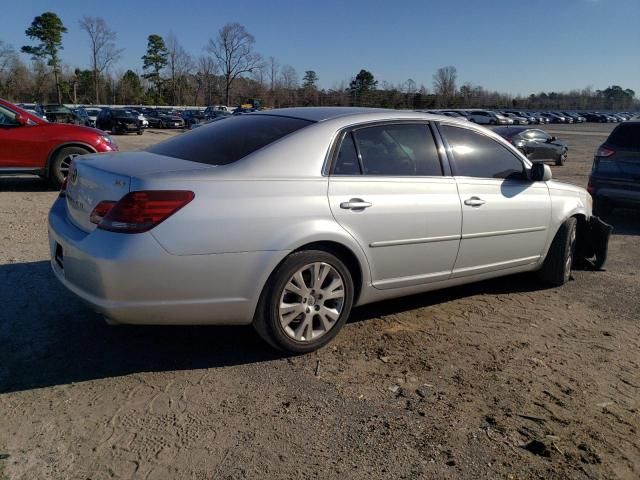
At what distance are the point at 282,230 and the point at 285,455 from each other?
1.30 meters

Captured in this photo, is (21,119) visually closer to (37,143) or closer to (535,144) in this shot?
(37,143)

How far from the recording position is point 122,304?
123 inches

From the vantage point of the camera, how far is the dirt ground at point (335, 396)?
2605 mm

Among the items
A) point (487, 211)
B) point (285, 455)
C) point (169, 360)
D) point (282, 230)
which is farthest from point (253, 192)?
point (487, 211)

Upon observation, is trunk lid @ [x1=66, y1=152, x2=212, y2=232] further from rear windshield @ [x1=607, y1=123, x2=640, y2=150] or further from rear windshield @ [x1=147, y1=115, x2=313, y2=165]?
rear windshield @ [x1=607, y1=123, x2=640, y2=150]

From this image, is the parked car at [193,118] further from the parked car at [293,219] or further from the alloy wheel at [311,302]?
the alloy wheel at [311,302]

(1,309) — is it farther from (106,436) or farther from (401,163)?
(401,163)

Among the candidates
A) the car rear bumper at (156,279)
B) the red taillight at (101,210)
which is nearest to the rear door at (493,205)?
the car rear bumper at (156,279)

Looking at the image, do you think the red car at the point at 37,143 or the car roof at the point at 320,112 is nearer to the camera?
the car roof at the point at 320,112

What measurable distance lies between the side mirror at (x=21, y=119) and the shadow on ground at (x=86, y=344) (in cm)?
559

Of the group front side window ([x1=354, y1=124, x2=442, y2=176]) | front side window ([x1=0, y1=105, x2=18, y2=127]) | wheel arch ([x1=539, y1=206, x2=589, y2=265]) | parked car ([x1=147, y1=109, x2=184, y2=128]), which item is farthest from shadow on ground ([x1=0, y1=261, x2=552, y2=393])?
parked car ([x1=147, y1=109, x2=184, y2=128])

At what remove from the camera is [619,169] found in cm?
862

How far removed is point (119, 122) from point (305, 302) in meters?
32.4

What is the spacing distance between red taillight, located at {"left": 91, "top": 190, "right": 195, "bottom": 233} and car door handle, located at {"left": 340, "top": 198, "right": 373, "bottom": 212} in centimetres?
106
